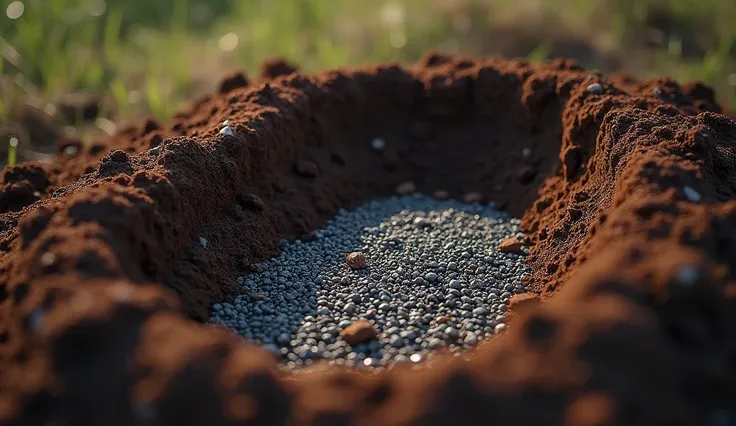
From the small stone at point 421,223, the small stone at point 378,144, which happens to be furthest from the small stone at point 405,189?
Answer: the small stone at point 421,223

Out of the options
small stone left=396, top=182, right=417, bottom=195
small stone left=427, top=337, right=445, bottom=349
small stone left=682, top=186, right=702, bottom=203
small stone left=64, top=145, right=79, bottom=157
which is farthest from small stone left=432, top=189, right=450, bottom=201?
small stone left=64, top=145, right=79, bottom=157

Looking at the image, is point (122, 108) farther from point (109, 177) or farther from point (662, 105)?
point (662, 105)

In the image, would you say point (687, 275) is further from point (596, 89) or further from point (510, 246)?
point (596, 89)

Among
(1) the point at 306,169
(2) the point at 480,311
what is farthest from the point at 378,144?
(2) the point at 480,311

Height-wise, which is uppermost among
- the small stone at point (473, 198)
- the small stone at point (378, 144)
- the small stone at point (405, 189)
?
the small stone at point (378, 144)

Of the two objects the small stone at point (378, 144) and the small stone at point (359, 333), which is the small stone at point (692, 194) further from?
the small stone at point (378, 144)

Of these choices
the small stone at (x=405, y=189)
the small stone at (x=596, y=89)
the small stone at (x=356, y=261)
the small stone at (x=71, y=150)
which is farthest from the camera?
the small stone at (x=71, y=150)
